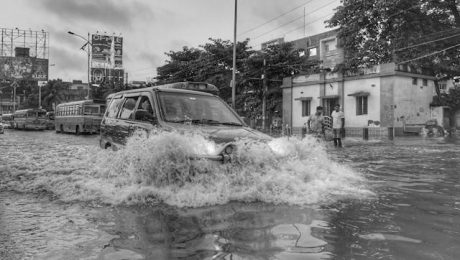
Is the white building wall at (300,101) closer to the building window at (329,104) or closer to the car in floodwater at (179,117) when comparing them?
the building window at (329,104)

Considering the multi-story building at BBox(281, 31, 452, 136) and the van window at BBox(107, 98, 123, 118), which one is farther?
the multi-story building at BBox(281, 31, 452, 136)

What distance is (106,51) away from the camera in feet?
180

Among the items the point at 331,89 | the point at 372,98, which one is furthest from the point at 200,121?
the point at 331,89

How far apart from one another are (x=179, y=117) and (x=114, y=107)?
2.78 m

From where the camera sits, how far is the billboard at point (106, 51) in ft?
177

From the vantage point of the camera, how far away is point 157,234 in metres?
4.36

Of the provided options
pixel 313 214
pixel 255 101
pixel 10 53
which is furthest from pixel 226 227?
pixel 10 53

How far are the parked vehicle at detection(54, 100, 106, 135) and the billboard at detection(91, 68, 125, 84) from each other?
21135mm

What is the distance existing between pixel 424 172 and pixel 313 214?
512 cm

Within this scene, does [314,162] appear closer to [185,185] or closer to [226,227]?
[185,185]

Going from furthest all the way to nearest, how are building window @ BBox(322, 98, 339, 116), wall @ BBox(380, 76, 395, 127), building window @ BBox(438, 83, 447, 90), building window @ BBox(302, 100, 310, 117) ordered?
1. building window @ BBox(438, 83, 447, 90)
2. building window @ BBox(302, 100, 310, 117)
3. building window @ BBox(322, 98, 339, 116)
4. wall @ BBox(380, 76, 395, 127)

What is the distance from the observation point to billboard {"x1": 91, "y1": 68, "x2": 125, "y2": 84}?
55.5 meters

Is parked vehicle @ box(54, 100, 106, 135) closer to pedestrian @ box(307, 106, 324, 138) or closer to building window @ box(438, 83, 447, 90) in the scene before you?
pedestrian @ box(307, 106, 324, 138)

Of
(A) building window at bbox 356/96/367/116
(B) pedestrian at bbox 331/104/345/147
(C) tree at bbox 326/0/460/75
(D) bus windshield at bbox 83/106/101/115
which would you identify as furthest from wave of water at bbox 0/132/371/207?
(D) bus windshield at bbox 83/106/101/115
